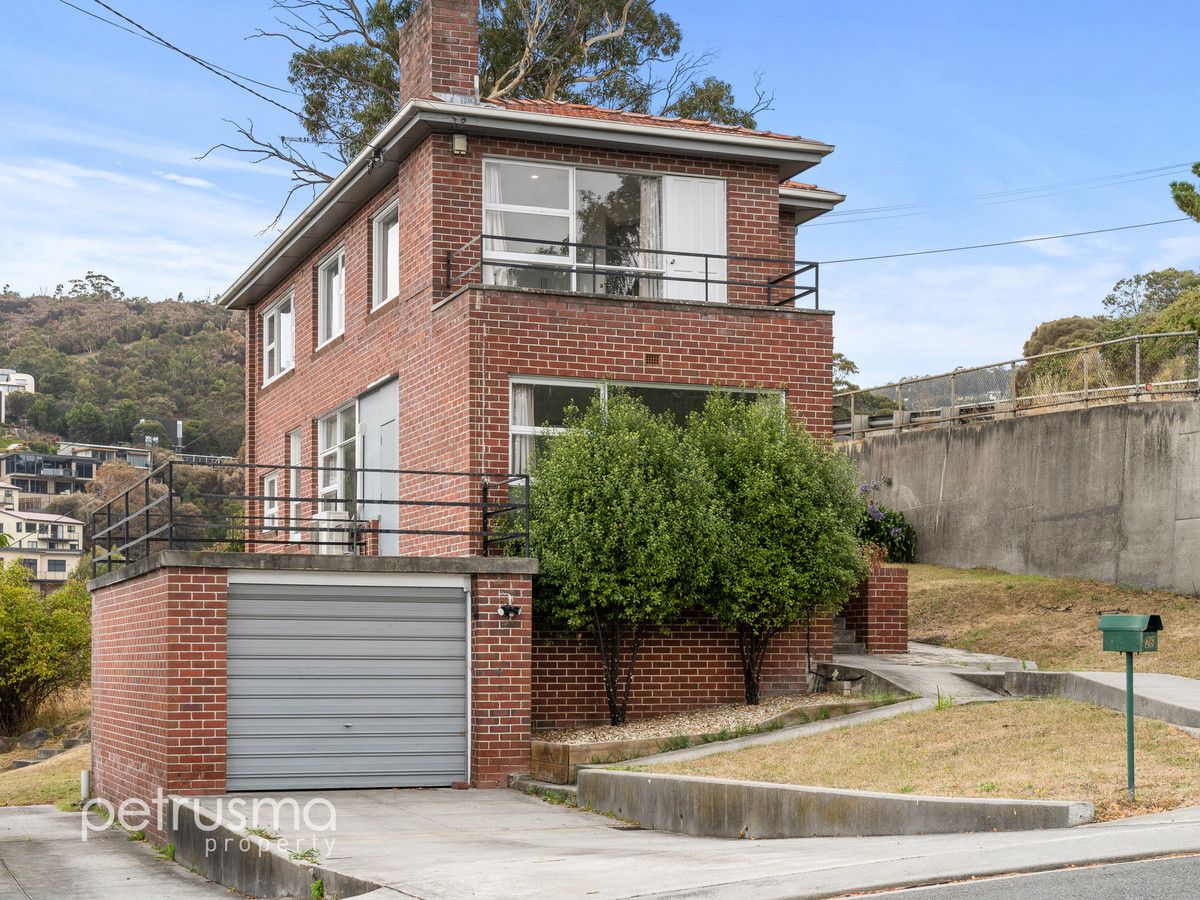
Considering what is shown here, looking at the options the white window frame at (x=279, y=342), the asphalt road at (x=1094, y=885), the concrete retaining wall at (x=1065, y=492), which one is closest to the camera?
the asphalt road at (x=1094, y=885)

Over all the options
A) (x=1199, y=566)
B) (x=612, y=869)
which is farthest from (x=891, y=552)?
(x=612, y=869)

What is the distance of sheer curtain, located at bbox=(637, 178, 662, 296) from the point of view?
20484 mm

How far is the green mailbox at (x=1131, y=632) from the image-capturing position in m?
11.2

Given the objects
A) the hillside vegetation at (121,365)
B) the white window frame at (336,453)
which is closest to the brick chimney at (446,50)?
the white window frame at (336,453)

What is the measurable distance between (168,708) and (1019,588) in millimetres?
15140

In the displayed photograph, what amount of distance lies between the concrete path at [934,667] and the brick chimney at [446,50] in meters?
9.37

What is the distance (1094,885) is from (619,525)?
9.21m

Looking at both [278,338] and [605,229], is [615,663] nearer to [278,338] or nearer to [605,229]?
[605,229]

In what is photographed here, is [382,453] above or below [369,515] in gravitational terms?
above

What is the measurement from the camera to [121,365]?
127000 millimetres

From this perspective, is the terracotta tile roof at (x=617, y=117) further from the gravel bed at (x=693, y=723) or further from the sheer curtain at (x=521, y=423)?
the gravel bed at (x=693, y=723)

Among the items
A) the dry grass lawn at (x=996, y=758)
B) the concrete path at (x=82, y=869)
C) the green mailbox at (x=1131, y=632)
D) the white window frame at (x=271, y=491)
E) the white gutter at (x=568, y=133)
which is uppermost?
the white gutter at (x=568, y=133)

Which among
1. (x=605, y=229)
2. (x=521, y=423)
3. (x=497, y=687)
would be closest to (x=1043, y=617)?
(x=605, y=229)

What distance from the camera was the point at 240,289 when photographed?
29.1 meters
